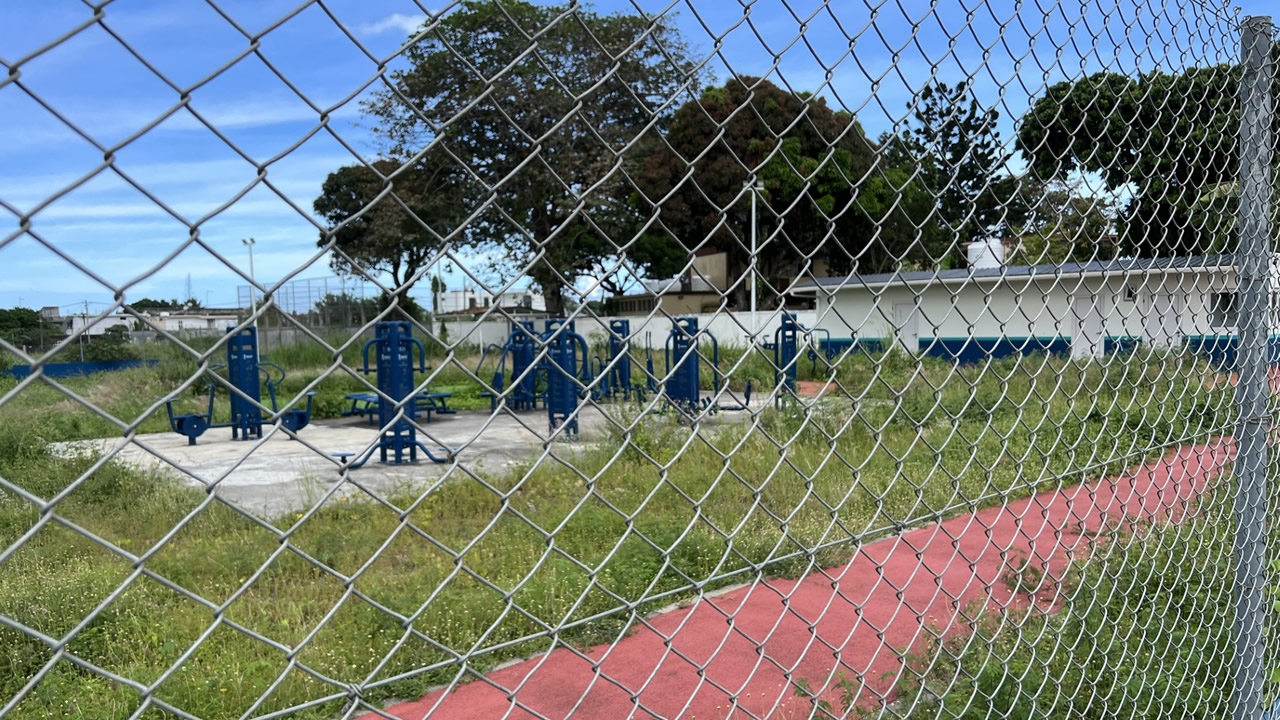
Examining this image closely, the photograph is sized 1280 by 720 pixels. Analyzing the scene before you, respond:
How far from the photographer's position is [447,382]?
17359 millimetres

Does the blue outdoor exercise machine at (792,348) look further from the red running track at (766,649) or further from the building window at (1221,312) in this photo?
the building window at (1221,312)

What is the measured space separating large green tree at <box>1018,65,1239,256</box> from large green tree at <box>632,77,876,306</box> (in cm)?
48

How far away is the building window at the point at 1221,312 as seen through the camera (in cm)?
264

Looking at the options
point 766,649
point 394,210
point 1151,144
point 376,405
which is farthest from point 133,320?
point 376,405

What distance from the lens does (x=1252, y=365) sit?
2.54 meters

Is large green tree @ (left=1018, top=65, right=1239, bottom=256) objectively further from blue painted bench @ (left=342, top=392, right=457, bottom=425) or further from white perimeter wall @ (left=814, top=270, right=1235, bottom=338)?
blue painted bench @ (left=342, top=392, right=457, bottom=425)

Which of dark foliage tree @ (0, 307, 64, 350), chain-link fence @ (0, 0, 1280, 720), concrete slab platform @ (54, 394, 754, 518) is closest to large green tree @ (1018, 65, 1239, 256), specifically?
chain-link fence @ (0, 0, 1280, 720)

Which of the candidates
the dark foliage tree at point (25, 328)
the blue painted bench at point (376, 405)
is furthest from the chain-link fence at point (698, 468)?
the blue painted bench at point (376, 405)

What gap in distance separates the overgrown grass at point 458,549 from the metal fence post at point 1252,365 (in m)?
0.13

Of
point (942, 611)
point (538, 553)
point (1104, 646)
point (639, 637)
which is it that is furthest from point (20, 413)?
point (1104, 646)

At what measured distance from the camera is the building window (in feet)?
8.65

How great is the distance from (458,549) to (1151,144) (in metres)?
3.71

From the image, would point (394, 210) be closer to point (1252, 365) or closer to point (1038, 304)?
point (1252, 365)

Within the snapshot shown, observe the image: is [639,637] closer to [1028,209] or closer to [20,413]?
[1028,209]
